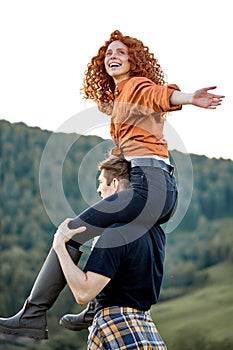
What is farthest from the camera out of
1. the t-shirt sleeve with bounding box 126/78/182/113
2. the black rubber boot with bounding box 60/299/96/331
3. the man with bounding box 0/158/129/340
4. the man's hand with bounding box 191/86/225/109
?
the black rubber boot with bounding box 60/299/96/331

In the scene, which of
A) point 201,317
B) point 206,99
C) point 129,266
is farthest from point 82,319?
point 201,317

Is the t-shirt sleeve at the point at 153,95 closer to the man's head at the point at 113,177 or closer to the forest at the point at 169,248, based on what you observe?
the man's head at the point at 113,177

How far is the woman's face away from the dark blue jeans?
415 millimetres

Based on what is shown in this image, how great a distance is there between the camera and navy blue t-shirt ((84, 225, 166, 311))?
286cm

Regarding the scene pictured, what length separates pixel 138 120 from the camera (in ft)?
9.91

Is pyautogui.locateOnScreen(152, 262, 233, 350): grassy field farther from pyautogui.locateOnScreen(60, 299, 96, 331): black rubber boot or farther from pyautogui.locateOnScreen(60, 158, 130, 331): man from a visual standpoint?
pyautogui.locateOnScreen(60, 158, 130, 331): man

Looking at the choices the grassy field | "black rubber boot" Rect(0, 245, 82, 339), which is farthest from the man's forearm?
the grassy field

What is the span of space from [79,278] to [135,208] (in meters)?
0.30

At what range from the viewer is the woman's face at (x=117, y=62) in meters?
3.19

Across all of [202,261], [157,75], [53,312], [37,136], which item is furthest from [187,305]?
[157,75]

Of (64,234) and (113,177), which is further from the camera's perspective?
(113,177)

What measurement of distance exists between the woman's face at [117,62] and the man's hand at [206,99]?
1.73 feet

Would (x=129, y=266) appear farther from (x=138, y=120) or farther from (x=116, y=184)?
(x=138, y=120)

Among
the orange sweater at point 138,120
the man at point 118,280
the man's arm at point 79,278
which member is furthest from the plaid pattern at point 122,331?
the orange sweater at point 138,120
